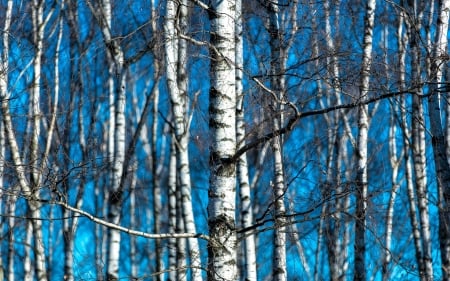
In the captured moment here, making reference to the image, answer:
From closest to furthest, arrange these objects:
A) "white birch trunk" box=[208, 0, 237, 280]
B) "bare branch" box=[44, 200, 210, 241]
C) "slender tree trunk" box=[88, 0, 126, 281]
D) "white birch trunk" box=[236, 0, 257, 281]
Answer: "bare branch" box=[44, 200, 210, 241], "white birch trunk" box=[208, 0, 237, 280], "white birch trunk" box=[236, 0, 257, 281], "slender tree trunk" box=[88, 0, 126, 281]

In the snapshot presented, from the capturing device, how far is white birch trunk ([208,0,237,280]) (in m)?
5.14

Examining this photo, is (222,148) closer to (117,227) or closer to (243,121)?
(117,227)

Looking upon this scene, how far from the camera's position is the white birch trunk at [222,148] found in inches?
202

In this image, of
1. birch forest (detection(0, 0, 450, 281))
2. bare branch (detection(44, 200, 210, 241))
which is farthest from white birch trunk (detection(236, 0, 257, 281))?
bare branch (detection(44, 200, 210, 241))

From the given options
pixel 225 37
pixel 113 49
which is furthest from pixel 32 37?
pixel 225 37

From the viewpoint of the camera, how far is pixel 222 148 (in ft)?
17.1

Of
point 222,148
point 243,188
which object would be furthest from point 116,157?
point 222,148

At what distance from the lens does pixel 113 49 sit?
9016mm

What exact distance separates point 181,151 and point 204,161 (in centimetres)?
984

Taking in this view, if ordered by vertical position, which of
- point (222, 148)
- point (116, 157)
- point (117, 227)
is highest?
point (116, 157)

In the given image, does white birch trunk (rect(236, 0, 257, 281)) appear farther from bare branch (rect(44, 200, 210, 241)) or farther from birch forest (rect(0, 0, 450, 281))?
bare branch (rect(44, 200, 210, 241))

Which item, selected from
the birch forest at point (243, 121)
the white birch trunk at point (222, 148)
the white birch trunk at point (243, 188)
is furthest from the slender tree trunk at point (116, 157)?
the white birch trunk at point (222, 148)

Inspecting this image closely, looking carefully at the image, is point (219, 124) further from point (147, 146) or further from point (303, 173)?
point (147, 146)

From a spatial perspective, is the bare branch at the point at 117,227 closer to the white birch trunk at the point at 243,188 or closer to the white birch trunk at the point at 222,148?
the white birch trunk at the point at 222,148
